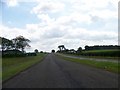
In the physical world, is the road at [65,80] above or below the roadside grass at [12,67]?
above

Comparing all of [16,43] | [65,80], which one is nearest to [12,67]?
[65,80]

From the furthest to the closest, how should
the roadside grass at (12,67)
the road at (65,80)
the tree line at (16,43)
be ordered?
1. the tree line at (16,43)
2. the roadside grass at (12,67)
3. the road at (65,80)

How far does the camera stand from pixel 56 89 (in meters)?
13.8

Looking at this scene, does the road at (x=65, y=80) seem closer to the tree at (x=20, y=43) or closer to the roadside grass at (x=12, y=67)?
the roadside grass at (x=12, y=67)

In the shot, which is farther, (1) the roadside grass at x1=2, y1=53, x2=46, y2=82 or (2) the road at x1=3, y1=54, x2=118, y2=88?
(1) the roadside grass at x1=2, y1=53, x2=46, y2=82

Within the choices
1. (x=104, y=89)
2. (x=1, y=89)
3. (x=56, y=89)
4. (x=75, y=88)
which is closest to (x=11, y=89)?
(x=1, y=89)

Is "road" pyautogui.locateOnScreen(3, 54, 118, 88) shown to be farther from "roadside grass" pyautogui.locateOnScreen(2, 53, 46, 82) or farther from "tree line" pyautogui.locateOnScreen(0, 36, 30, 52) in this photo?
"tree line" pyautogui.locateOnScreen(0, 36, 30, 52)

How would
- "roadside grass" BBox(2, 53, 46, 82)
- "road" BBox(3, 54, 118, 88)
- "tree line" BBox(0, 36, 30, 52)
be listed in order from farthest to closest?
"tree line" BBox(0, 36, 30, 52) < "roadside grass" BBox(2, 53, 46, 82) < "road" BBox(3, 54, 118, 88)

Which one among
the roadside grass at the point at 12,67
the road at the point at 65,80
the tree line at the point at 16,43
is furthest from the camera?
the tree line at the point at 16,43

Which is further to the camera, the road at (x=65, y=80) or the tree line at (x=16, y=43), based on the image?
the tree line at (x=16, y=43)

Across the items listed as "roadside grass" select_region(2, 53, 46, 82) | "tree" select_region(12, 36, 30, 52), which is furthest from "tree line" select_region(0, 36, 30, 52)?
"roadside grass" select_region(2, 53, 46, 82)

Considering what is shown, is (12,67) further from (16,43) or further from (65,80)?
(16,43)

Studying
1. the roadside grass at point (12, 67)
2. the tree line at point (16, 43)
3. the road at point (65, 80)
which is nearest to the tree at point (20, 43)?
the tree line at point (16, 43)

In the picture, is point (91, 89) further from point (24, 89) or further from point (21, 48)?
point (21, 48)
